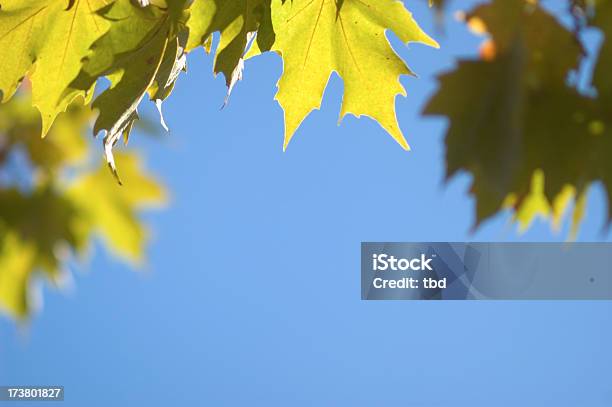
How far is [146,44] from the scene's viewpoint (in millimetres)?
742

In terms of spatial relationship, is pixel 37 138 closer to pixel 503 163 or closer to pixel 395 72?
pixel 395 72

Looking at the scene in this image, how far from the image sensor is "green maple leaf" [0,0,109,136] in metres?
0.85

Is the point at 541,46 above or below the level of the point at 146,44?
below

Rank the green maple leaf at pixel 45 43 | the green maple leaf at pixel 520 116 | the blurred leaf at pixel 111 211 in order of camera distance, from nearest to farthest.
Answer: the green maple leaf at pixel 520 116
the green maple leaf at pixel 45 43
the blurred leaf at pixel 111 211

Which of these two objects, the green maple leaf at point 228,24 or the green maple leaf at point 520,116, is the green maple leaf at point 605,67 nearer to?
the green maple leaf at point 520,116

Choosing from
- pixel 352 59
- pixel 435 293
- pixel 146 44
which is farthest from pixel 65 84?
pixel 435 293

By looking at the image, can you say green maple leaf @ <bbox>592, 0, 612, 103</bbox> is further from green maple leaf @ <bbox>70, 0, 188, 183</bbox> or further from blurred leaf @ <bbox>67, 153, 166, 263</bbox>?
blurred leaf @ <bbox>67, 153, 166, 263</bbox>

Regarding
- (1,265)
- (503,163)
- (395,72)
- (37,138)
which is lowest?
(503,163)

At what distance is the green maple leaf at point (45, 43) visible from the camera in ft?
2.78

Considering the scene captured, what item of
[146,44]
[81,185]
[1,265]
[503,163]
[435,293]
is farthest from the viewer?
[435,293]

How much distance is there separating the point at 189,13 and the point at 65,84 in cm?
19

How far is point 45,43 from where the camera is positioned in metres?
0.86

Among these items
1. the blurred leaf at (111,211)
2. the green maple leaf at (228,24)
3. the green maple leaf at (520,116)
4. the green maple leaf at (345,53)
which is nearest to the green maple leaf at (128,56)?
the green maple leaf at (228,24)

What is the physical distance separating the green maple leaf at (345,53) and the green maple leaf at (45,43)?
7.4 inches
